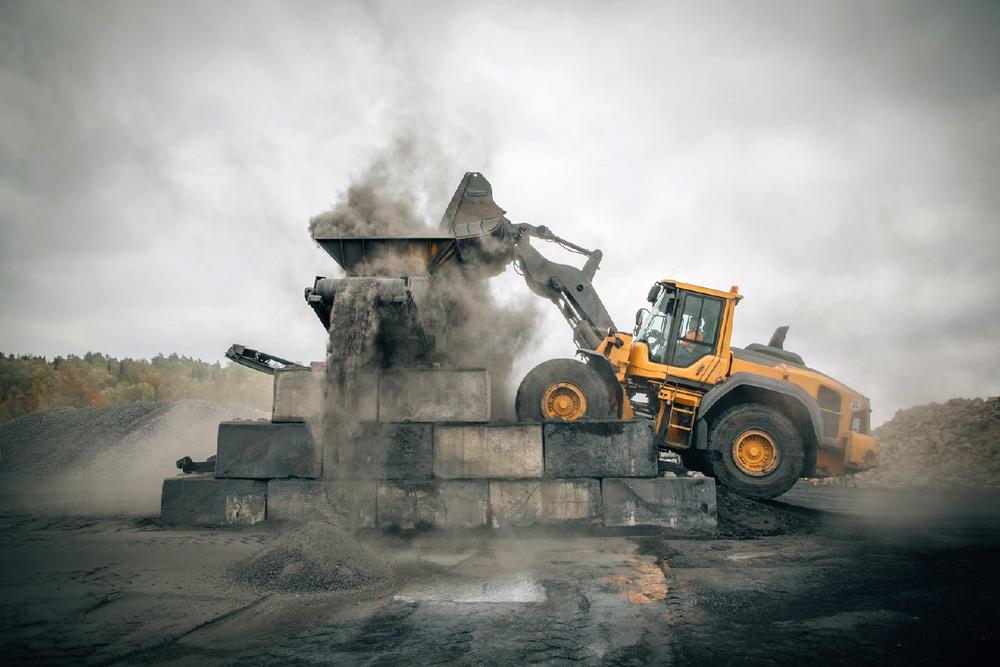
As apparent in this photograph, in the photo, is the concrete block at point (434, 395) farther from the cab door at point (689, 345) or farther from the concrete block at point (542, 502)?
the cab door at point (689, 345)

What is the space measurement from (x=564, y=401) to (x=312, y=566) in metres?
4.49

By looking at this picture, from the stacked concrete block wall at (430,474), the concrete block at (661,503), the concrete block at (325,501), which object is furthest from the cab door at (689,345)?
the concrete block at (325,501)

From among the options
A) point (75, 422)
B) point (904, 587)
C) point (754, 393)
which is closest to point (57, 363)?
point (75, 422)

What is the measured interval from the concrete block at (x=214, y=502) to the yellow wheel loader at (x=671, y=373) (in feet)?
7.94

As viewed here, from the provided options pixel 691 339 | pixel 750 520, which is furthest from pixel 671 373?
pixel 750 520

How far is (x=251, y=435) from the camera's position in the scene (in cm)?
792

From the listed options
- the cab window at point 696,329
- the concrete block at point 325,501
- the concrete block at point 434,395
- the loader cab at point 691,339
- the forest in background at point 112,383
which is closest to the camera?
the concrete block at point 325,501

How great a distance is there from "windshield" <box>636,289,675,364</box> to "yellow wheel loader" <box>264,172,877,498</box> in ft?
0.06

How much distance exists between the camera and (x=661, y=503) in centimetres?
782

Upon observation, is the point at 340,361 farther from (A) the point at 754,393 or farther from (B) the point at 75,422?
(B) the point at 75,422

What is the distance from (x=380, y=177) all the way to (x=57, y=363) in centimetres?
2645

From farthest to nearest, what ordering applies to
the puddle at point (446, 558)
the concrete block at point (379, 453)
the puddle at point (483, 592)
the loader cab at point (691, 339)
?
the loader cab at point (691, 339)
the concrete block at point (379, 453)
the puddle at point (446, 558)
the puddle at point (483, 592)

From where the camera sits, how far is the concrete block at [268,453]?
25.7 feet

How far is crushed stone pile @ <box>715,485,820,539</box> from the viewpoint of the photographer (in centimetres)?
794
